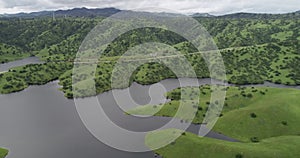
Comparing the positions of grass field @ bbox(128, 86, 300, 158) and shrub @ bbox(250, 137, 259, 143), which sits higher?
grass field @ bbox(128, 86, 300, 158)

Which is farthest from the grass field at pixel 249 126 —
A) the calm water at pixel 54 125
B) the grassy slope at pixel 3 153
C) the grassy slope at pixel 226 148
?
the grassy slope at pixel 3 153

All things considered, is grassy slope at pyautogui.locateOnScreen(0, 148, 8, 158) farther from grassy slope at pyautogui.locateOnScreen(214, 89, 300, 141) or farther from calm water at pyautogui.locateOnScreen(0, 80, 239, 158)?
grassy slope at pyautogui.locateOnScreen(214, 89, 300, 141)

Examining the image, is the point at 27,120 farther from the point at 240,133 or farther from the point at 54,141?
the point at 240,133

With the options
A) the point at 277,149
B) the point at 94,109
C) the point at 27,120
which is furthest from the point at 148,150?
the point at 27,120

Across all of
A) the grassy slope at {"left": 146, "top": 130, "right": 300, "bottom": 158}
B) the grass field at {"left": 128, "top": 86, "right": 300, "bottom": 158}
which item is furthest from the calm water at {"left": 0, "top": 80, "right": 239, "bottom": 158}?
the grassy slope at {"left": 146, "top": 130, "right": 300, "bottom": 158}

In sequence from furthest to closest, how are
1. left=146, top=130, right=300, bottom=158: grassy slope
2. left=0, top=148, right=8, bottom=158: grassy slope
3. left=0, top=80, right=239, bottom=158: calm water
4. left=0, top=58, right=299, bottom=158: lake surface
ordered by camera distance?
left=0, top=58, right=299, bottom=158: lake surface < left=0, top=80, right=239, bottom=158: calm water < left=0, top=148, right=8, bottom=158: grassy slope < left=146, top=130, right=300, bottom=158: grassy slope

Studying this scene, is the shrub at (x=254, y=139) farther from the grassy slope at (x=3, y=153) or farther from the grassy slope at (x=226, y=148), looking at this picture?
the grassy slope at (x=3, y=153)

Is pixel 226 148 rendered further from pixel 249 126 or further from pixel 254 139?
pixel 249 126
